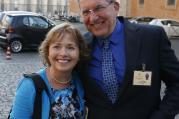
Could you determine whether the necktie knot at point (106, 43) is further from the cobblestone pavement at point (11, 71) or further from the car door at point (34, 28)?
the car door at point (34, 28)

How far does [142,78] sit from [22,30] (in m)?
16.1

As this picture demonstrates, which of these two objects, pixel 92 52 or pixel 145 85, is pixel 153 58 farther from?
pixel 92 52

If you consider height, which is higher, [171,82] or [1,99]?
[171,82]

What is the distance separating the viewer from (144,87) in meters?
2.98

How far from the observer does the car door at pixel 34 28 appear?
18.8 m

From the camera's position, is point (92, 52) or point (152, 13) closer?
point (92, 52)

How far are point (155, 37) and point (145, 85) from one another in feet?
1.02

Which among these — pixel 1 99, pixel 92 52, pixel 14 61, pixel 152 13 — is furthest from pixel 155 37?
pixel 152 13

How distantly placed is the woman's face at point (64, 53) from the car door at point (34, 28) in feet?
51.8

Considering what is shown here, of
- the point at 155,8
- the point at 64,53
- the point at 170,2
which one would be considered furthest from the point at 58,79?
the point at 155,8

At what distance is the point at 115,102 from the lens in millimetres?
2982

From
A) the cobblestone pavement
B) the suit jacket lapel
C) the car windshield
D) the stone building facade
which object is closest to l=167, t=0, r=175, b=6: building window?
the stone building facade

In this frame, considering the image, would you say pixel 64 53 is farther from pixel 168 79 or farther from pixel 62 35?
pixel 168 79

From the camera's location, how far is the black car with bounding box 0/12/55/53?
1850cm
